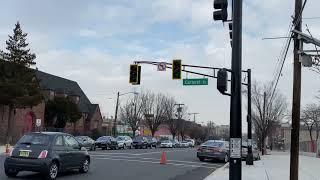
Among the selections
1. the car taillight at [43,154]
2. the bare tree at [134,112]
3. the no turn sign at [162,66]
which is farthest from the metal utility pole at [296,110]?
the bare tree at [134,112]

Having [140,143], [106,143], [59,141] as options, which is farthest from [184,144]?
[59,141]

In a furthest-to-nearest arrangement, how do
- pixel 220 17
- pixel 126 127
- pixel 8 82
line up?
1. pixel 126 127
2. pixel 8 82
3. pixel 220 17

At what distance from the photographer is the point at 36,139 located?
17078 mm

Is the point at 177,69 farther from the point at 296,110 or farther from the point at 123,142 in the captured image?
the point at 123,142

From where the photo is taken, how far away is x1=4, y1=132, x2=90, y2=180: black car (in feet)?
54.1

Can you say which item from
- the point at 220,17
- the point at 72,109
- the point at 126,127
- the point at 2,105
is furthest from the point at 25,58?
the point at 126,127

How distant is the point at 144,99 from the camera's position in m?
109

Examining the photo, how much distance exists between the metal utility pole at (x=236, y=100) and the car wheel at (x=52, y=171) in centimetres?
638

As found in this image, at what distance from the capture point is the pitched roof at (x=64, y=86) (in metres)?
75.2

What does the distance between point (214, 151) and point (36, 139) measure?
1856 cm

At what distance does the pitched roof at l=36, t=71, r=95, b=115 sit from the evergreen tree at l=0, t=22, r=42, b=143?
528 inches

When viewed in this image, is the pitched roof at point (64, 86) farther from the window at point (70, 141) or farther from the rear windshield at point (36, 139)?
the rear windshield at point (36, 139)

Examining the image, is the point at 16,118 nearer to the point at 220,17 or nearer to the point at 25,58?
the point at 25,58

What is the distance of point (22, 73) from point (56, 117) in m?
16.9
